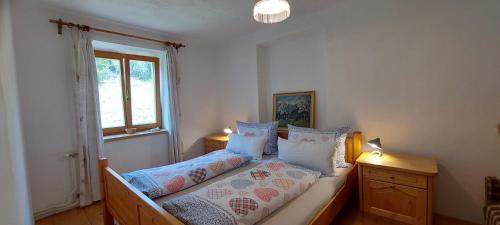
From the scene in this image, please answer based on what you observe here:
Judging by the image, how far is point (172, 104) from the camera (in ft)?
10.9

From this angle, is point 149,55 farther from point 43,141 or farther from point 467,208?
point 467,208

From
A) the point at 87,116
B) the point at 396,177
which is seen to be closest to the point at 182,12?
the point at 87,116

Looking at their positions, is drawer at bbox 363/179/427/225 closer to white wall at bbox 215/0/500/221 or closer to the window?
white wall at bbox 215/0/500/221

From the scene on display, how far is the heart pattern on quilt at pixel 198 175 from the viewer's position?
1.97 m

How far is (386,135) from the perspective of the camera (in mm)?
2367

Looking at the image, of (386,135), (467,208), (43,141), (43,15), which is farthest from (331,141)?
(43,15)

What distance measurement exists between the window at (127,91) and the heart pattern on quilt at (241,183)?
2.14 m

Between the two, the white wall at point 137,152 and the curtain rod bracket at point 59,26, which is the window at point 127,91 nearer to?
the white wall at point 137,152

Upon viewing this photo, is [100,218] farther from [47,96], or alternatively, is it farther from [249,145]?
[249,145]

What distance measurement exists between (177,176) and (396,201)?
200 centimetres

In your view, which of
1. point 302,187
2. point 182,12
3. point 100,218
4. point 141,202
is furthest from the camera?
point 182,12

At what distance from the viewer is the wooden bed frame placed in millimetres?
1300

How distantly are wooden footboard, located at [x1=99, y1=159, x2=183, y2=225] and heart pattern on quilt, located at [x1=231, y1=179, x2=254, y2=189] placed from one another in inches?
24.4

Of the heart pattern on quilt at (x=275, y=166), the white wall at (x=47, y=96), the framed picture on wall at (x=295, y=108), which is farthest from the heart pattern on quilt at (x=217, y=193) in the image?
the white wall at (x=47, y=96)
